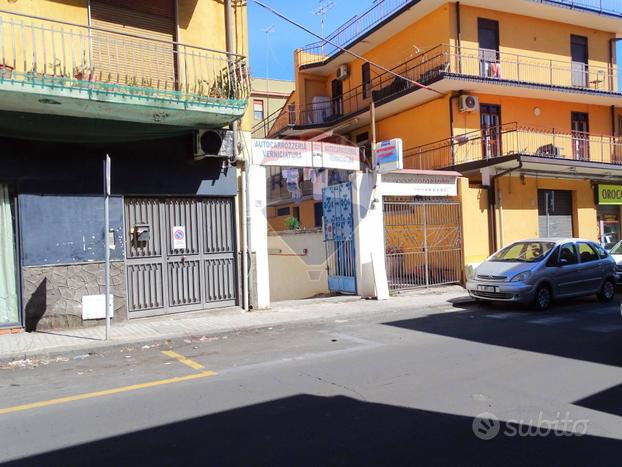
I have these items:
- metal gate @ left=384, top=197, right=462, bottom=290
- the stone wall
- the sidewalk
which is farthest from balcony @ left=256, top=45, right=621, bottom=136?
the stone wall

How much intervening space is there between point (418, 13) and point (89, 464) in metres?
20.3

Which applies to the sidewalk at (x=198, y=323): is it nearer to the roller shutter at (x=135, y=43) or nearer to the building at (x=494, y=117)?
the building at (x=494, y=117)

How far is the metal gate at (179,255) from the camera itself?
10.5 meters

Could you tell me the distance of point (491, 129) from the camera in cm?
1970

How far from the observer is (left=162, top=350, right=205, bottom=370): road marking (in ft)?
22.7

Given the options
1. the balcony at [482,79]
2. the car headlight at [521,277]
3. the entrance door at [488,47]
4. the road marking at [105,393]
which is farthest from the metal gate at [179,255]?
the entrance door at [488,47]

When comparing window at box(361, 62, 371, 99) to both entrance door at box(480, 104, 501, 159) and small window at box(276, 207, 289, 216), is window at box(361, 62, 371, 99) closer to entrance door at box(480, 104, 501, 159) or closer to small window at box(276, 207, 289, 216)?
entrance door at box(480, 104, 501, 159)

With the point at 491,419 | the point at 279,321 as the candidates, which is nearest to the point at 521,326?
the point at 279,321

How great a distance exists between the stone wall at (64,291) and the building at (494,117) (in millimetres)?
7555

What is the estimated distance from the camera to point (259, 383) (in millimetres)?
5926

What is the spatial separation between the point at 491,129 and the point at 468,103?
1526 mm

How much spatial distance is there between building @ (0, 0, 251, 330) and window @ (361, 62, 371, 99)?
1279cm

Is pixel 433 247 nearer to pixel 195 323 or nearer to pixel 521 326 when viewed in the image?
pixel 521 326

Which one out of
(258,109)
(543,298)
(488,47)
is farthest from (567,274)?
(258,109)
